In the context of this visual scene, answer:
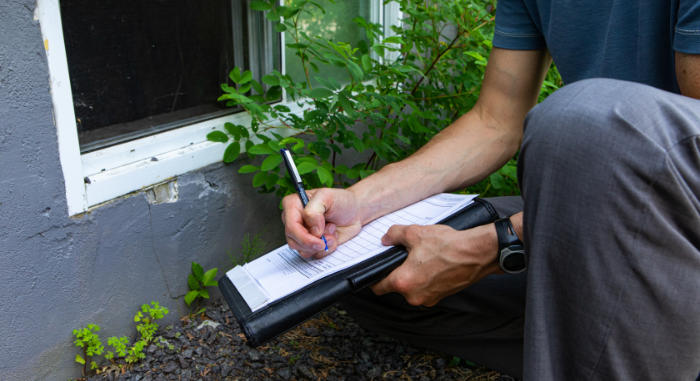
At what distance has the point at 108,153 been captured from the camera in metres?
1.91

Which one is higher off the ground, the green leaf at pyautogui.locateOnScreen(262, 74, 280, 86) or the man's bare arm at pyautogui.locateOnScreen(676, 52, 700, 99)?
the man's bare arm at pyautogui.locateOnScreen(676, 52, 700, 99)

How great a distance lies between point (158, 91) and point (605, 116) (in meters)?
1.77

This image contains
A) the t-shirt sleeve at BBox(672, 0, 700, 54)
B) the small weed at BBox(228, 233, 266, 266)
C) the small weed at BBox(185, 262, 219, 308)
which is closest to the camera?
the t-shirt sleeve at BBox(672, 0, 700, 54)

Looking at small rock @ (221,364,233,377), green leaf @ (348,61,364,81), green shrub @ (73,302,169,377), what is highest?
green leaf @ (348,61,364,81)

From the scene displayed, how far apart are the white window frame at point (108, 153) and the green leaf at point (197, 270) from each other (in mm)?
376

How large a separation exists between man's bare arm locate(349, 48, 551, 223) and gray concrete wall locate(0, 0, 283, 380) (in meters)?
0.88

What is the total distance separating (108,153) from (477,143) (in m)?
1.22

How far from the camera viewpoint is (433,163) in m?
1.67

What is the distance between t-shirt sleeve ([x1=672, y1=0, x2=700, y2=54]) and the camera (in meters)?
1.13

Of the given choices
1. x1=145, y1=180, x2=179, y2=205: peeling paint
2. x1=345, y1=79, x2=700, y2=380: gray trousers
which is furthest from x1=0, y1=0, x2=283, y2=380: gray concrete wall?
x1=345, y1=79, x2=700, y2=380: gray trousers

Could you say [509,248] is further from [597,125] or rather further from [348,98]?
[348,98]

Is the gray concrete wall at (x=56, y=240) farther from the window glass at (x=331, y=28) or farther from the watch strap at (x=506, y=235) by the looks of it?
the watch strap at (x=506, y=235)

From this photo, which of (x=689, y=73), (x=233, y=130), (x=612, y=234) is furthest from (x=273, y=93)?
(x=612, y=234)

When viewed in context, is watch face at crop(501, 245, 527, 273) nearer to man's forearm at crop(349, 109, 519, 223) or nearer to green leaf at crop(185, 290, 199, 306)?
man's forearm at crop(349, 109, 519, 223)
